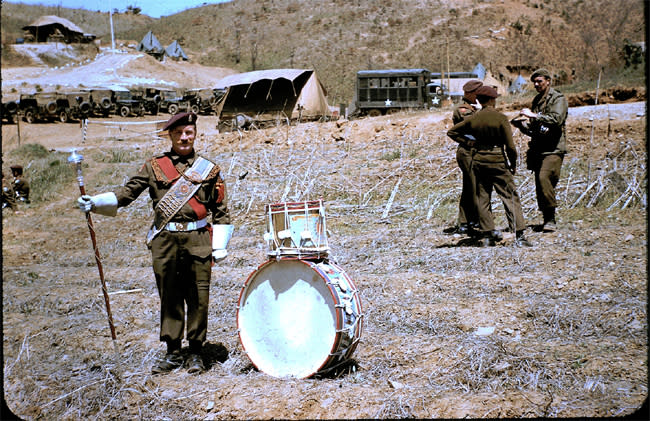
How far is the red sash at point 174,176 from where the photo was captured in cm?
451

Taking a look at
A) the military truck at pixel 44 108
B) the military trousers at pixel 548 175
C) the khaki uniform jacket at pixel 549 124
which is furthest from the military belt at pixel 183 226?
the military truck at pixel 44 108

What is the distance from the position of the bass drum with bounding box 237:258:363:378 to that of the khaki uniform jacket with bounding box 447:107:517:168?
3.74 metres

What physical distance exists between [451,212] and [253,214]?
11.5 ft

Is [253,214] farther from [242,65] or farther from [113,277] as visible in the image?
[242,65]

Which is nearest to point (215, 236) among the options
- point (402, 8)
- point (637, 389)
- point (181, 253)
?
point (181, 253)

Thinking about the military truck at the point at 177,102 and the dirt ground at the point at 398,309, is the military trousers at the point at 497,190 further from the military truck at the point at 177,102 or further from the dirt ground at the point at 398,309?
the military truck at the point at 177,102

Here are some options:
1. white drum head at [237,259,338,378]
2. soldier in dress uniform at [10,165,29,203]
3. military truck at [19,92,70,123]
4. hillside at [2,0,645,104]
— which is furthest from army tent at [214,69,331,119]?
white drum head at [237,259,338,378]

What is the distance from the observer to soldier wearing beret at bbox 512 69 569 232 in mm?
7812

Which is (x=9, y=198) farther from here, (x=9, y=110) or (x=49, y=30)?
(x=49, y=30)

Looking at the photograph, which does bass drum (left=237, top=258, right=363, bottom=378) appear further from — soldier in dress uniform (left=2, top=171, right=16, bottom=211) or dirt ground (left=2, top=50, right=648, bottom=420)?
soldier in dress uniform (left=2, top=171, right=16, bottom=211)

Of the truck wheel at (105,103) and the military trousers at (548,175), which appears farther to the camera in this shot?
the truck wheel at (105,103)

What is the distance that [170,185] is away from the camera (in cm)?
454

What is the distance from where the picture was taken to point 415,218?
393 inches

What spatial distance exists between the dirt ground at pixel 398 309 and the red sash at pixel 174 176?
3.66ft
